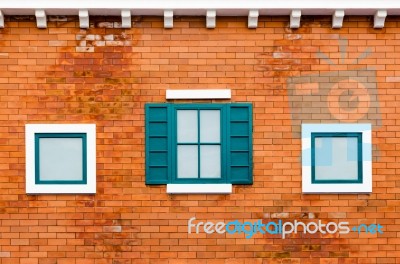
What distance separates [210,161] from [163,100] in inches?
43.7

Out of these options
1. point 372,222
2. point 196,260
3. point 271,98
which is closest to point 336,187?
point 372,222

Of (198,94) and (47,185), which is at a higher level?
(198,94)

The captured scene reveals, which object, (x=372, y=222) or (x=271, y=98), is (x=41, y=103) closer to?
(x=271, y=98)

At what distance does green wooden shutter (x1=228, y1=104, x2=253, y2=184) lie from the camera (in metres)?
9.55

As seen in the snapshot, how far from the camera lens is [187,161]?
9.59 meters

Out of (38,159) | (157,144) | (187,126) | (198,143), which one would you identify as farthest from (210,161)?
(38,159)

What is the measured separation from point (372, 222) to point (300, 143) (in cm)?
154

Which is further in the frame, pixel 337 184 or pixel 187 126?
pixel 187 126

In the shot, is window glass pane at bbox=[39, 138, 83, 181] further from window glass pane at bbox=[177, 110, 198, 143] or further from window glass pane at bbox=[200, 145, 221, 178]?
window glass pane at bbox=[200, 145, 221, 178]

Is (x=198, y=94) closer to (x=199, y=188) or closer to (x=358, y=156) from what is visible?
(x=199, y=188)

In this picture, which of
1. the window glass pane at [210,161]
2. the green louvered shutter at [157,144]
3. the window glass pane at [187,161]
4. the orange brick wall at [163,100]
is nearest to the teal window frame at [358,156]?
the orange brick wall at [163,100]

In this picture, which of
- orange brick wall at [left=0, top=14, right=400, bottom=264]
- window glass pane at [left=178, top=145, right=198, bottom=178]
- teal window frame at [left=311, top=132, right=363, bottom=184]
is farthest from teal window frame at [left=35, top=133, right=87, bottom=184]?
teal window frame at [left=311, top=132, right=363, bottom=184]

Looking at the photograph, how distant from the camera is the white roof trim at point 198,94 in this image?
9539mm

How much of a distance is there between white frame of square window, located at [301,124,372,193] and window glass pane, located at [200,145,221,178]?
4.00 ft
